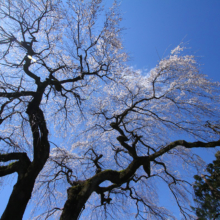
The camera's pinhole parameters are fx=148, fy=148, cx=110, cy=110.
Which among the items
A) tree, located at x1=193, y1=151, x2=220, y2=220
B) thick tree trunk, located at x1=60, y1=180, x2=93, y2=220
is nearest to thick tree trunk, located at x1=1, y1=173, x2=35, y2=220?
thick tree trunk, located at x1=60, y1=180, x2=93, y2=220

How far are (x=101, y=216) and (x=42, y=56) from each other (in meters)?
5.83

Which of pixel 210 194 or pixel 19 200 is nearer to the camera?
pixel 19 200

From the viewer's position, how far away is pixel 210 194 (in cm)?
704

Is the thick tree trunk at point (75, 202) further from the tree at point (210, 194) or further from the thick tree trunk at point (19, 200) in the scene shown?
the tree at point (210, 194)

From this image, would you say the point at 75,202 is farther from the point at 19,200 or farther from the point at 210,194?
the point at 210,194

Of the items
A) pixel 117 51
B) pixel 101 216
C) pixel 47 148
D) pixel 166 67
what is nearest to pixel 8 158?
pixel 47 148

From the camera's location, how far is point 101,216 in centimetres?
504

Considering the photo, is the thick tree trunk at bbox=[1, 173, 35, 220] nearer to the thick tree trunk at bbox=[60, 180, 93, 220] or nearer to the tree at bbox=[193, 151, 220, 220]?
the thick tree trunk at bbox=[60, 180, 93, 220]

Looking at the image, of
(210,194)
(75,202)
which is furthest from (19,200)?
(210,194)

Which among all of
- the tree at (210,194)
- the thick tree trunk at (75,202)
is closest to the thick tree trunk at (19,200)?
the thick tree trunk at (75,202)

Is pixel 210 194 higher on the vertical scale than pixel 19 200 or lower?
higher

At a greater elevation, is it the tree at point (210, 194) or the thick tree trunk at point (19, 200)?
the tree at point (210, 194)

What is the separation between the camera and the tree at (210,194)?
575 centimetres

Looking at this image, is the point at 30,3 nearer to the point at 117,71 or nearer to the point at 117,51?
the point at 117,51
